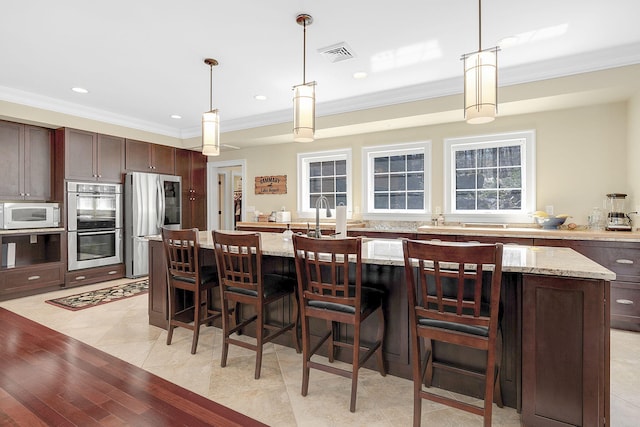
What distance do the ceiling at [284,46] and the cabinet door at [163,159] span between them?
4.59 feet

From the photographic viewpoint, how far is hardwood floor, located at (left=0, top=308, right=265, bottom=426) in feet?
6.08

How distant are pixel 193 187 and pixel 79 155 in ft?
6.60

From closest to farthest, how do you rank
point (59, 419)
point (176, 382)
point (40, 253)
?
point (59, 419)
point (176, 382)
point (40, 253)

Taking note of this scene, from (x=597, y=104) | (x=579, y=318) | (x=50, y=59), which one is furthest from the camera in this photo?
(x=597, y=104)

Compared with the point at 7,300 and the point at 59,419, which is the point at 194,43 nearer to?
the point at 59,419

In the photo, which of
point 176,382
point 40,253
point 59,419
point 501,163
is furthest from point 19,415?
point 501,163

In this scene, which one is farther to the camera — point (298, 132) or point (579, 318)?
point (298, 132)

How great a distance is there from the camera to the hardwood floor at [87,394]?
1.85 m

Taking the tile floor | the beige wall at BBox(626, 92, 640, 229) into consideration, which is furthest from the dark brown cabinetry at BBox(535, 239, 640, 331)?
the beige wall at BBox(626, 92, 640, 229)

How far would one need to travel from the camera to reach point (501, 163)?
4.34 m

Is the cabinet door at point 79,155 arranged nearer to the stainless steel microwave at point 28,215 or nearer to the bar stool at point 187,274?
the stainless steel microwave at point 28,215

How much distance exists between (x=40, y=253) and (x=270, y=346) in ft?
13.4

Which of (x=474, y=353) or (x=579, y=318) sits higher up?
(x=579, y=318)

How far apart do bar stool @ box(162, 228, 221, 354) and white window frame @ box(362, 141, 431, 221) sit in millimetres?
2861
